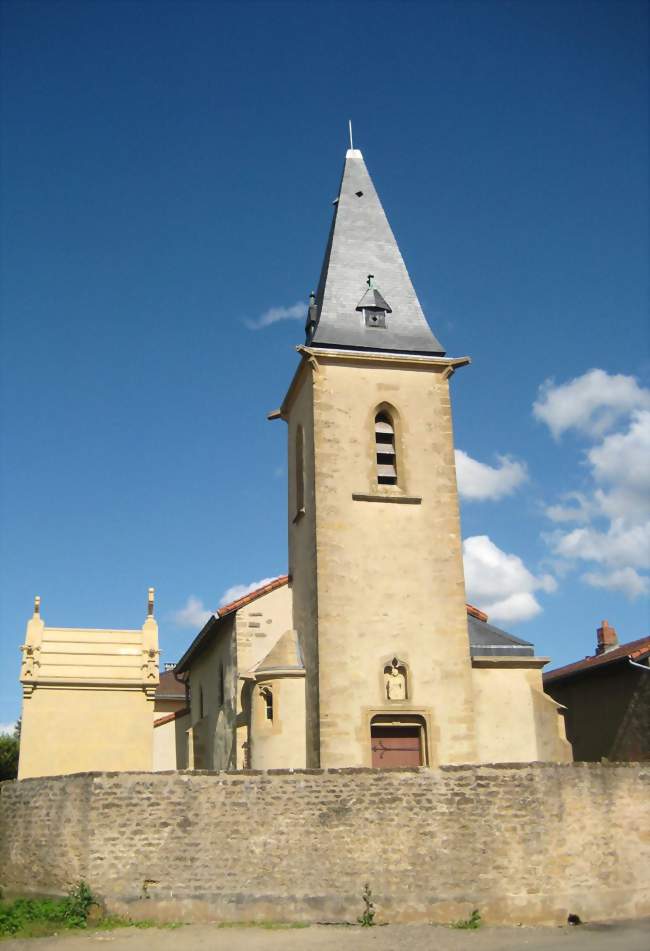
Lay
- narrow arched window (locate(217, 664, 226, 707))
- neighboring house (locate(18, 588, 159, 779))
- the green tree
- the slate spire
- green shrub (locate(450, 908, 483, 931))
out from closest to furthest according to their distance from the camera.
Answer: green shrub (locate(450, 908, 483, 931)) < the slate spire < narrow arched window (locate(217, 664, 226, 707)) < neighboring house (locate(18, 588, 159, 779)) < the green tree

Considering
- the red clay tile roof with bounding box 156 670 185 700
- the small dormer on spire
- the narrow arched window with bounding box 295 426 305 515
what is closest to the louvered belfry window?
the narrow arched window with bounding box 295 426 305 515

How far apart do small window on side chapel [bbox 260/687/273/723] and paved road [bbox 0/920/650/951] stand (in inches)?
215

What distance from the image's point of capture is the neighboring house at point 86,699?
76.9 feet

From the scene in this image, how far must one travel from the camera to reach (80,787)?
14281 millimetres

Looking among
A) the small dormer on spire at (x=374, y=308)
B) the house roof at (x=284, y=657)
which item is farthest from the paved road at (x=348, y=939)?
the small dormer on spire at (x=374, y=308)

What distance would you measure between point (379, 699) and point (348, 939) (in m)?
5.74

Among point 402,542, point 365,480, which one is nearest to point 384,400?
point 365,480

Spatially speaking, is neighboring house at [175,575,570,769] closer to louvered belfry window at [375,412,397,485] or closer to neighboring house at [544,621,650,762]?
neighboring house at [544,621,650,762]

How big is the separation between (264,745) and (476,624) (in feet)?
17.9

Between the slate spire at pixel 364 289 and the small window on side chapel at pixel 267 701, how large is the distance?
24.6ft

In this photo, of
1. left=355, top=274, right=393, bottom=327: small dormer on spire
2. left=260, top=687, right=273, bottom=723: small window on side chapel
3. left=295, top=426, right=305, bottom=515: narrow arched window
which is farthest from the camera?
left=355, top=274, right=393, bottom=327: small dormer on spire

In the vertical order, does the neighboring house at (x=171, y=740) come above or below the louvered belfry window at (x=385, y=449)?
below

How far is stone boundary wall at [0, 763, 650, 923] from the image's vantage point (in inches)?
537

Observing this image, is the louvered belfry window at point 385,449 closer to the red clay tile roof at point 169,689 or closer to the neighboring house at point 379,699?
the neighboring house at point 379,699
